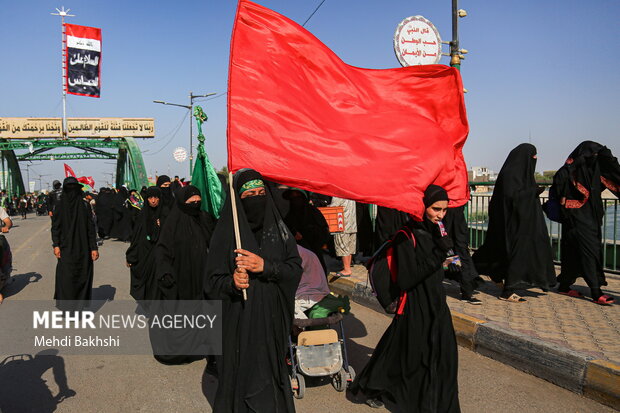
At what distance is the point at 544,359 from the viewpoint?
4.07 m

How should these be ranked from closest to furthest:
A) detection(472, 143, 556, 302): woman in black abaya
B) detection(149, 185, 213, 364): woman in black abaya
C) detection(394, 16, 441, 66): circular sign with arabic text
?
detection(149, 185, 213, 364): woman in black abaya → detection(472, 143, 556, 302): woman in black abaya → detection(394, 16, 441, 66): circular sign with arabic text

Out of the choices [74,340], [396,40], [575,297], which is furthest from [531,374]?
[396,40]

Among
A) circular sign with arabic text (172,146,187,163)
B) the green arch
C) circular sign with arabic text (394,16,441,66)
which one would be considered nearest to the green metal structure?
the green arch

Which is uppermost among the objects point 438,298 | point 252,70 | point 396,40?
point 396,40

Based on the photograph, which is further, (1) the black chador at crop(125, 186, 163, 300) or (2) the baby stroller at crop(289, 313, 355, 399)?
(1) the black chador at crop(125, 186, 163, 300)

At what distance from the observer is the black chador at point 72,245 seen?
6.50m

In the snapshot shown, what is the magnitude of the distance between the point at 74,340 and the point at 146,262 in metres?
1.59

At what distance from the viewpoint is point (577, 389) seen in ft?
12.4

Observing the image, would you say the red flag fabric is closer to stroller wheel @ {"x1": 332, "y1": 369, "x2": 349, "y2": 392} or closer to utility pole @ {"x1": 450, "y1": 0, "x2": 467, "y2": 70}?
stroller wheel @ {"x1": 332, "y1": 369, "x2": 349, "y2": 392}

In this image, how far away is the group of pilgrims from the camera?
2.70 m

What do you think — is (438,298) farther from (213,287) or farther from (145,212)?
(145,212)

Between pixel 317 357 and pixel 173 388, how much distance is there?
1.24 metres

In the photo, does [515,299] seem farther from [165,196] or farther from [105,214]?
[105,214]

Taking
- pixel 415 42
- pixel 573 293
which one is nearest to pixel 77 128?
pixel 415 42
